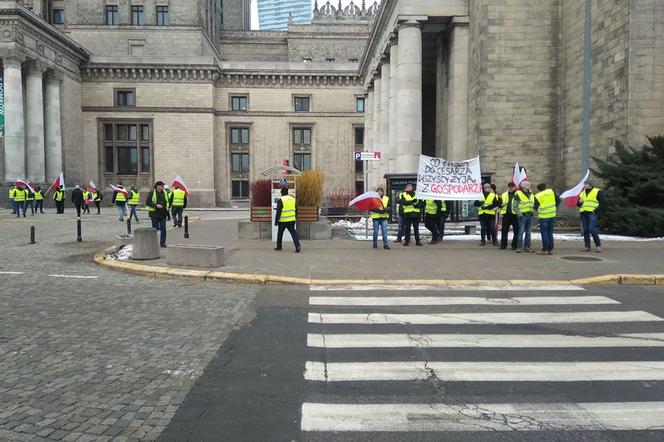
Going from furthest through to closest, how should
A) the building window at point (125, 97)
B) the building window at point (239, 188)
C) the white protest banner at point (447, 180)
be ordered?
the building window at point (239, 188), the building window at point (125, 97), the white protest banner at point (447, 180)

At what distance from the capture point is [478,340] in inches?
235

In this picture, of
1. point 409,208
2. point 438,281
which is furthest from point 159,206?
point 438,281

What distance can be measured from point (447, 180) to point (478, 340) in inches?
430

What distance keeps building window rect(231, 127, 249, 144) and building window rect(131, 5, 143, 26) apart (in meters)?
16.4

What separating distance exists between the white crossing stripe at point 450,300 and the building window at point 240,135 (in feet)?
173

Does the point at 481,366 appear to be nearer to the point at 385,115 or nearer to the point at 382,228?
the point at 382,228

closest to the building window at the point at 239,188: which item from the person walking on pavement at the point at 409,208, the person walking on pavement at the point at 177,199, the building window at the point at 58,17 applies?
the building window at the point at 58,17

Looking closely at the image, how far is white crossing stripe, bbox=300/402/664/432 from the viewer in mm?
3744

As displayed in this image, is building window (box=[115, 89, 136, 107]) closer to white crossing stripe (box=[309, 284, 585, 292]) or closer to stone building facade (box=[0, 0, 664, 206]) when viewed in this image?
stone building facade (box=[0, 0, 664, 206])

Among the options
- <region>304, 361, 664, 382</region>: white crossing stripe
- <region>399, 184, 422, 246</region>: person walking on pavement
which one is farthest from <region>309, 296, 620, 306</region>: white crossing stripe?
<region>399, 184, 422, 246</region>: person walking on pavement

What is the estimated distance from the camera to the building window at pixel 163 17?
5812 cm

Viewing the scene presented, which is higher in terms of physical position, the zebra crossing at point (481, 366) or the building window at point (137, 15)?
the building window at point (137, 15)

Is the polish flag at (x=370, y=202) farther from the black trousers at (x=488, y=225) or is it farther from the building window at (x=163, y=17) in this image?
the building window at (x=163, y=17)

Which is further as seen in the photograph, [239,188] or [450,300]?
[239,188]
